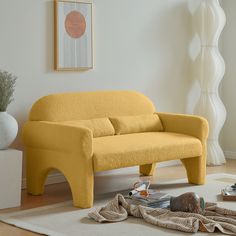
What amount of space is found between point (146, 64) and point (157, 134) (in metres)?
1.14

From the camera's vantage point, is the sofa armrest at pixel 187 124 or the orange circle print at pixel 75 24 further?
the orange circle print at pixel 75 24

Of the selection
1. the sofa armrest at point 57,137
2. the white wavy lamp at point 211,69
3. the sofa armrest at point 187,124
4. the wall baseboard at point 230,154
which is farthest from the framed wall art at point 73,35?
the wall baseboard at point 230,154

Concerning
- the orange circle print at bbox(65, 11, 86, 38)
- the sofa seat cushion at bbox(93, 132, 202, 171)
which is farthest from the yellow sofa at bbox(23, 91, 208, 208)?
the orange circle print at bbox(65, 11, 86, 38)

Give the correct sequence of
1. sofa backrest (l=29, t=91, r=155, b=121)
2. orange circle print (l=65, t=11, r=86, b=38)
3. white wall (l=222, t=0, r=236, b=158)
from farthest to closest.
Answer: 1. white wall (l=222, t=0, r=236, b=158)
2. orange circle print (l=65, t=11, r=86, b=38)
3. sofa backrest (l=29, t=91, r=155, b=121)

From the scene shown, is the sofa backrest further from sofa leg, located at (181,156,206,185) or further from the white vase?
sofa leg, located at (181,156,206,185)

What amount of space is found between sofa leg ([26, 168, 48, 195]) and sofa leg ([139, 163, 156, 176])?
4.38 feet

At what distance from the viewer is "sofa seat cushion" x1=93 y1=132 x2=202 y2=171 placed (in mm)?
5105

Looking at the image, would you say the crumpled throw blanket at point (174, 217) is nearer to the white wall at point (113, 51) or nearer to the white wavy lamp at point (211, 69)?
the white wall at point (113, 51)

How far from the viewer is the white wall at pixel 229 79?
Result: 7.57 metres

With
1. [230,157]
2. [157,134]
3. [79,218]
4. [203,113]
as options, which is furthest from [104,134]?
[230,157]

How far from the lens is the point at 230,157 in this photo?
7.66m

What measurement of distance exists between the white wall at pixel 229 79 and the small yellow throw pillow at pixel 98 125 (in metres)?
2.28

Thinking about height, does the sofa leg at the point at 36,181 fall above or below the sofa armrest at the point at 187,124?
below

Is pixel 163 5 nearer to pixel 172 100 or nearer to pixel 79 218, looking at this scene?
pixel 172 100
